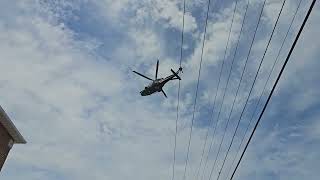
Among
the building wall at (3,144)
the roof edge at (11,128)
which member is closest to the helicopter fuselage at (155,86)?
the roof edge at (11,128)

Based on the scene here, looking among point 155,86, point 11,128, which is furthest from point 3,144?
point 155,86

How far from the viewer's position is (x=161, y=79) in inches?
1013

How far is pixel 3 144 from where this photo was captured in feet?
102

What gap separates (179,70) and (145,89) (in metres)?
3.30

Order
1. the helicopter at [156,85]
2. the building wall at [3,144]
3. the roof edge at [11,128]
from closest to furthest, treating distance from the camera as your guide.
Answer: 1. the helicopter at [156,85]
2. the roof edge at [11,128]
3. the building wall at [3,144]

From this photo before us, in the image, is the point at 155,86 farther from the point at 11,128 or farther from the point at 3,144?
the point at 3,144

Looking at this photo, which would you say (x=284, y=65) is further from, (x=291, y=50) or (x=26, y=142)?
(x=26, y=142)

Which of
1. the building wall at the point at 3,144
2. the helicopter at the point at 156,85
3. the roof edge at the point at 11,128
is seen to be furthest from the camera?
the building wall at the point at 3,144

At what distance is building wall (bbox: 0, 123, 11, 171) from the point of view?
1212 inches

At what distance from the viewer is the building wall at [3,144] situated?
30.8 meters

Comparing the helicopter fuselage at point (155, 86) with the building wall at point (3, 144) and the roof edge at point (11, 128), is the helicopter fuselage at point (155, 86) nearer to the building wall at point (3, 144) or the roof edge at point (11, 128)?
the roof edge at point (11, 128)

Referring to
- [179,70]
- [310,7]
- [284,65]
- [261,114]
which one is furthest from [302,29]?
[179,70]

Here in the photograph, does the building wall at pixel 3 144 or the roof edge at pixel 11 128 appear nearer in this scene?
the roof edge at pixel 11 128

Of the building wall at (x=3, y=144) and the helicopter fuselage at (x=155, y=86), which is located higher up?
the helicopter fuselage at (x=155, y=86)
